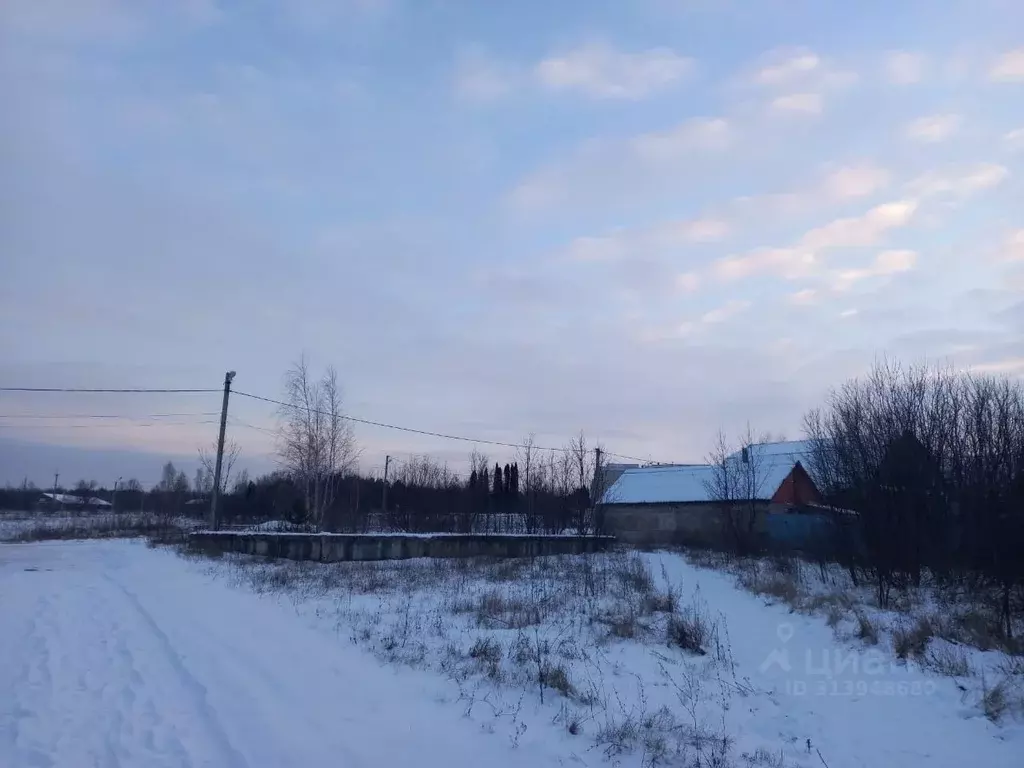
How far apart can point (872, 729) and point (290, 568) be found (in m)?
16.1

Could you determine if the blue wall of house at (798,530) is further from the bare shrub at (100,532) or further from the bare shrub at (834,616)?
the bare shrub at (100,532)

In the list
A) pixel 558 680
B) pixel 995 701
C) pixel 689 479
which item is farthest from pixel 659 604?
pixel 689 479

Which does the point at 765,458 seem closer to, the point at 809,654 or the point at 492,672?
the point at 809,654

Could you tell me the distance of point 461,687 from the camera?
7.34 metres

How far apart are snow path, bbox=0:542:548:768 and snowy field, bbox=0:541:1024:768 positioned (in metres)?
0.03

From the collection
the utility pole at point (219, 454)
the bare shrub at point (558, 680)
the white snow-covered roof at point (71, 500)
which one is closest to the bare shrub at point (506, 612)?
the bare shrub at point (558, 680)

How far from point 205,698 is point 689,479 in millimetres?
40788

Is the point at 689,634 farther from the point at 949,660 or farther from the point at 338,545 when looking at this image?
the point at 338,545

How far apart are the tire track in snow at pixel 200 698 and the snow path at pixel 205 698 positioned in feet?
0.05

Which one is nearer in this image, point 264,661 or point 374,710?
point 374,710

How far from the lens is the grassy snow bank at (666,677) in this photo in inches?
236

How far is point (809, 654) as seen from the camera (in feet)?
30.2

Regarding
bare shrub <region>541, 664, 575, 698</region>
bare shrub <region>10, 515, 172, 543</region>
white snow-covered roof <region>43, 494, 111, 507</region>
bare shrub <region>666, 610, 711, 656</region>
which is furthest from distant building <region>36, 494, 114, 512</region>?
bare shrub <region>541, 664, 575, 698</region>

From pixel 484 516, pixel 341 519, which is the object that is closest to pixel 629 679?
pixel 341 519
